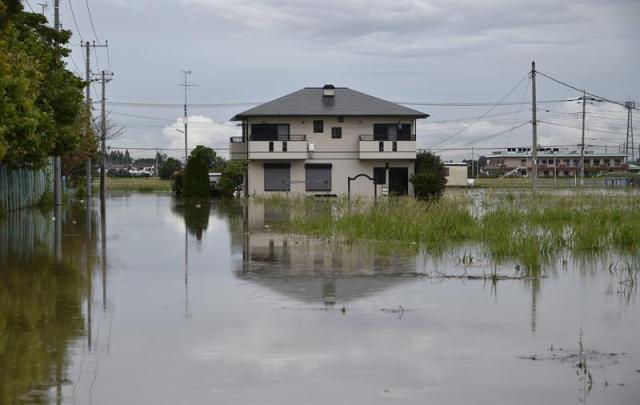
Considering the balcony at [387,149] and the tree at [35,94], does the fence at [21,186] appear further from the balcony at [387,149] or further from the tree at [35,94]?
the balcony at [387,149]

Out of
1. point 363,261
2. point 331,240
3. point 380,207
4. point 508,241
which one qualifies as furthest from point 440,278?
point 380,207

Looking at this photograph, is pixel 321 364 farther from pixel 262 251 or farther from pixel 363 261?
pixel 262 251

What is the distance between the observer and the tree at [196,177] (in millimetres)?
57906

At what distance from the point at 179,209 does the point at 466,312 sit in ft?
101

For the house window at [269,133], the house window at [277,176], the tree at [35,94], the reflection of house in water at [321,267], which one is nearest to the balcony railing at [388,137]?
the house window at [269,133]

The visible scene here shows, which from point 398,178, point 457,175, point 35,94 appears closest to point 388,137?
point 398,178

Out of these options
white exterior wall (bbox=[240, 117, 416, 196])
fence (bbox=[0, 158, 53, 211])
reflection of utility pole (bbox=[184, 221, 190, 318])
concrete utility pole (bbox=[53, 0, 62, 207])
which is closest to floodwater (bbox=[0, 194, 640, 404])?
reflection of utility pole (bbox=[184, 221, 190, 318])

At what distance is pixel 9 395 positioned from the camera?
738cm

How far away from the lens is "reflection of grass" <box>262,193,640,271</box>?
19000mm

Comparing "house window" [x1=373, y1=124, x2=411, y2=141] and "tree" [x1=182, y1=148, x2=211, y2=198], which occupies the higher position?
"house window" [x1=373, y1=124, x2=411, y2=141]

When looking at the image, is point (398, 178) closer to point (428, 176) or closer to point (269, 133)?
point (428, 176)

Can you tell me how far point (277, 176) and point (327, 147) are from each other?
359cm

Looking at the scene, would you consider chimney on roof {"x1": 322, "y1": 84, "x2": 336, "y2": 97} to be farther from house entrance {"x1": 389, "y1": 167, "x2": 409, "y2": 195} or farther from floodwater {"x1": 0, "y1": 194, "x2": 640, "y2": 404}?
floodwater {"x1": 0, "y1": 194, "x2": 640, "y2": 404}

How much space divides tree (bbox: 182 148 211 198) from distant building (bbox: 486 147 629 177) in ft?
271
